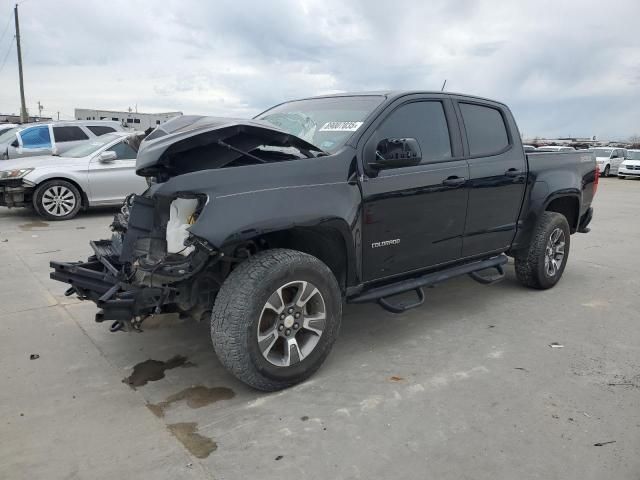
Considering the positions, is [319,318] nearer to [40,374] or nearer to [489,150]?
[40,374]

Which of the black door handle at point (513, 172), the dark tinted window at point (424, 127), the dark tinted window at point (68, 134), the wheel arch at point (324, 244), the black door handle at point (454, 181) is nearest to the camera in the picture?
the wheel arch at point (324, 244)

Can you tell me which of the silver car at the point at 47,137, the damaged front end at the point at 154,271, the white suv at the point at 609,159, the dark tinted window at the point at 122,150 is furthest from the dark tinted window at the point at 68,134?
the white suv at the point at 609,159

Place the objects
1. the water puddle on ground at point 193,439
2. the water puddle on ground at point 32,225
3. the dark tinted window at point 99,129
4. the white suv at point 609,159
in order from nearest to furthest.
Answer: the water puddle on ground at point 193,439 → the water puddle on ground at point 32,225 → the dark tinted window at point 99,129 → the white suv at point 609,159

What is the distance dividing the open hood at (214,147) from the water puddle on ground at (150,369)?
1342 millimetres

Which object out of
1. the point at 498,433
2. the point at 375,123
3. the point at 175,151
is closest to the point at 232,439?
the point at 498,433

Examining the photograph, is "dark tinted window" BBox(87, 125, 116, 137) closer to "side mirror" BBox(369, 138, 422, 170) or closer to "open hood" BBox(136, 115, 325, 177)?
"open hood" BBox(136, 115, 325, 177)

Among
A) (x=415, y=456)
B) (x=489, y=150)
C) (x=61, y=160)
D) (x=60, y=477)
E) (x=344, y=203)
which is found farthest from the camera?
(x=61, y=160)

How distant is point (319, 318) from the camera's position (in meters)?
3.33

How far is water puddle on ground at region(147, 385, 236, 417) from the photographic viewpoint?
10.2ft

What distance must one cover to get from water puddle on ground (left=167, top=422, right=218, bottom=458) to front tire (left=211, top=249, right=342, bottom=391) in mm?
401

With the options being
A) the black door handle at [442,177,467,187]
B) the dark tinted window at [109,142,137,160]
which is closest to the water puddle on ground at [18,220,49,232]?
the dark tinted window at [109,142,137,160]

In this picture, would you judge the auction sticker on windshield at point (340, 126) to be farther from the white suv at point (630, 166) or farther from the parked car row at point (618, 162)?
the white suv at point (630, 166)

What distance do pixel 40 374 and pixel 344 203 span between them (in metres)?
2.34

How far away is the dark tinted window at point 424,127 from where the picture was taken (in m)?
3.86
